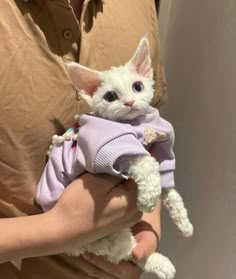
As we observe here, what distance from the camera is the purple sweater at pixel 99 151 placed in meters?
0.62

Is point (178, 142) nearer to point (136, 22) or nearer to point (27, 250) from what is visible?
point (136, 22)


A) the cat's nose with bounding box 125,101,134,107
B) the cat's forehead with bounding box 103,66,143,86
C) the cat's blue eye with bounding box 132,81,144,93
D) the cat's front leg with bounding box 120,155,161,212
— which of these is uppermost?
the cat's forehead with bounding box 103,66,143,86

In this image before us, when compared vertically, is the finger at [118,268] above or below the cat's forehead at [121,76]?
below

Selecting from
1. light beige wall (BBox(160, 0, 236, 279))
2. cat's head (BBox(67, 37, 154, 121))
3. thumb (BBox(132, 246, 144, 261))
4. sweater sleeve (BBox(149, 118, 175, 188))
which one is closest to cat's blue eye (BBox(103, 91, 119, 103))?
cat's head (BBox(67, 37, 154, 121))

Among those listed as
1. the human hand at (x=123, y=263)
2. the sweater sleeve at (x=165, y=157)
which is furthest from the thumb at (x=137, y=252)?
the sweater sleeve at (x=165, y=157)

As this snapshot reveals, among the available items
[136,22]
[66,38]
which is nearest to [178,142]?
[136,22]

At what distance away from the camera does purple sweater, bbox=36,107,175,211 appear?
0.62 meters

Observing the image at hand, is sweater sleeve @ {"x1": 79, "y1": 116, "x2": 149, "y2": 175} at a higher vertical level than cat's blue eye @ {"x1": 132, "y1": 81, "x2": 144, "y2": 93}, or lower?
lower

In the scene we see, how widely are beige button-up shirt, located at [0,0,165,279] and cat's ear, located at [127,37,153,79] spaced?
69 millimetres

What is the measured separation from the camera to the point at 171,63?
1230 mm

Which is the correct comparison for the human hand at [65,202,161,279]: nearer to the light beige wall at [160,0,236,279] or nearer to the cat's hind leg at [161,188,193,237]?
the cat's hind leg at [161,188,193,237]

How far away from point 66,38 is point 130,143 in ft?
0.62

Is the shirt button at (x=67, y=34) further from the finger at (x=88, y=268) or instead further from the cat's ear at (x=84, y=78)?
the finger at (x=88, y=268)

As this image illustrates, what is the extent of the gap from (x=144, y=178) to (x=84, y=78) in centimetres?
16
